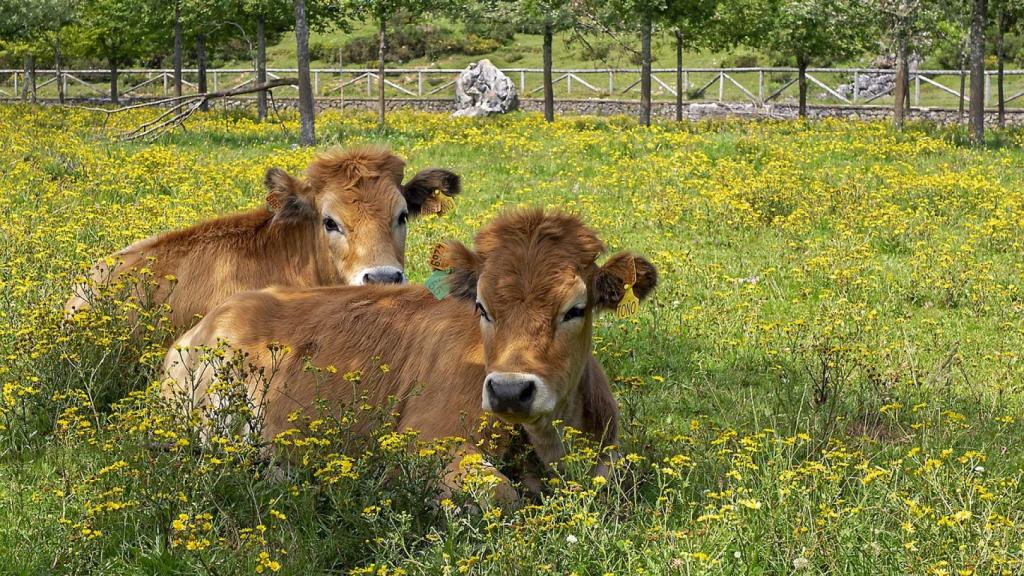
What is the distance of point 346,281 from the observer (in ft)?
28.5

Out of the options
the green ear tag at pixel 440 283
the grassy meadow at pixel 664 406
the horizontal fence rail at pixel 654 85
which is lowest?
Result: the grassy meadow at pixel 664 406

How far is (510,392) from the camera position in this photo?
5086mm

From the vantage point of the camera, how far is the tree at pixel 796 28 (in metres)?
37.3

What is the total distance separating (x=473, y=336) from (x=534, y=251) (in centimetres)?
80

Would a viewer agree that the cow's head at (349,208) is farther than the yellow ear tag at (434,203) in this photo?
No

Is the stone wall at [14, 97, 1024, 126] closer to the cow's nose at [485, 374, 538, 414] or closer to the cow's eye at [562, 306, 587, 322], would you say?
the cow's eye at [562, 306, 587, 322]

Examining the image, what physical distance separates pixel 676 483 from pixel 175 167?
40.8 ft

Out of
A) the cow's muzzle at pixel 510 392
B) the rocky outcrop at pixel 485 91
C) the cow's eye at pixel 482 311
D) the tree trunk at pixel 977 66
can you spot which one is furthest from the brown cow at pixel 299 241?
the rocky outcrop at pixel 485 91

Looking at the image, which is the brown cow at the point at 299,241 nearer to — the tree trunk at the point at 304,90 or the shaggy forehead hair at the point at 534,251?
the shaggy forehead hair at the point at 534,251

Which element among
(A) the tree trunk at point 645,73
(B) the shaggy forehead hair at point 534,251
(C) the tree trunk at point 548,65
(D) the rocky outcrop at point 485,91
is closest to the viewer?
(B) the shaggy forehead hair at point 534,251

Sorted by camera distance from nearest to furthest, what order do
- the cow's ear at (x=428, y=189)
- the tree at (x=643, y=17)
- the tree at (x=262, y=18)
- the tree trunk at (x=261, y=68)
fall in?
the cow's ear at (x=428, y=189), the tree at (x=643, y=17), the tree trunk at (x=261, y=68), the tree at (x=262, y=18)

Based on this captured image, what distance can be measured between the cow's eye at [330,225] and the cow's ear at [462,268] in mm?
2977

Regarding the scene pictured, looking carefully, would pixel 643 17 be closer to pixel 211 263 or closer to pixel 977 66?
pixel 977 66

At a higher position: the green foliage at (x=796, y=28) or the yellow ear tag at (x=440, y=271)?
the green foliage at (x=796, y=28)
